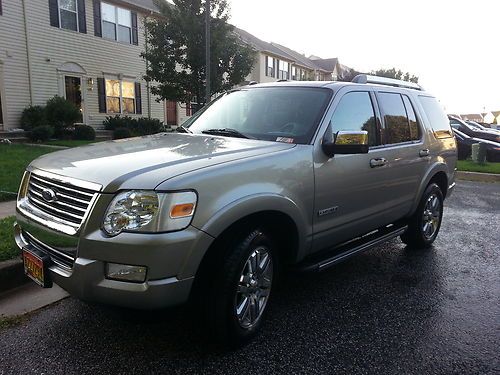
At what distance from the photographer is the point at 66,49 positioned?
54.5 feet

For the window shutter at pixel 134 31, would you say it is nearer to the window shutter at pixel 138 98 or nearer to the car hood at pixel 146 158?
the window shutter at pixel 138 98

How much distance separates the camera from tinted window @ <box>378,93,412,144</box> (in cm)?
434

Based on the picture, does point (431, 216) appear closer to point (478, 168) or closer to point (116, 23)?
point (478, 168)

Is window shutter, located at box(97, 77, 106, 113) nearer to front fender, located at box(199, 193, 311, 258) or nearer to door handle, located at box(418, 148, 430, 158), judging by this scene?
door handle, located at box(418, 148, 430, 158)

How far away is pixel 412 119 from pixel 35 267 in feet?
13.0

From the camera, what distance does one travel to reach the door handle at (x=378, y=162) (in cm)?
393

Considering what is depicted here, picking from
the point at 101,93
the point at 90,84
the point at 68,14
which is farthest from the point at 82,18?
the point at 101,93

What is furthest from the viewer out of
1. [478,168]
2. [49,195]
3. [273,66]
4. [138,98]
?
[273,66]

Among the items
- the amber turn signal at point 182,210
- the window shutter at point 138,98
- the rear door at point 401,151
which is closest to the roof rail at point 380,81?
the rear door at point 401,151

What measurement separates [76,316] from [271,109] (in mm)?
2347

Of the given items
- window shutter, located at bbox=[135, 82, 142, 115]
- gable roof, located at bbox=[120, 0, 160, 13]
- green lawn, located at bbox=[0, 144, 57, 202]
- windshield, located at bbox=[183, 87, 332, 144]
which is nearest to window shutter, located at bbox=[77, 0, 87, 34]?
gable roof, located at bbox=[120, 0, 160, 13]

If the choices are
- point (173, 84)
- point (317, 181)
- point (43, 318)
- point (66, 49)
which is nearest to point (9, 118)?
point (66, 49)

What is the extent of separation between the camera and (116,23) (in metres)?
18.5

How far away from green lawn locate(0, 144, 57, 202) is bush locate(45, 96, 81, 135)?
3.85 metres
